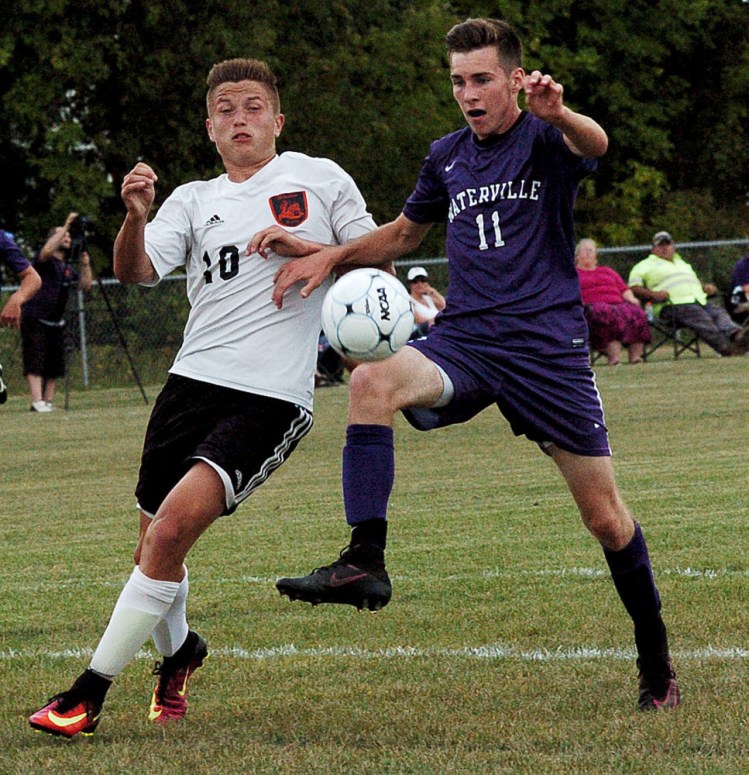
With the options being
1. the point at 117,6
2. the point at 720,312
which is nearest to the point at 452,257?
the point at 720,312

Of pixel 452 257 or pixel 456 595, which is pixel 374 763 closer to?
pixel 452 257

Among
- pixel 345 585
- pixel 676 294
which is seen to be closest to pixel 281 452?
pixel 345 585

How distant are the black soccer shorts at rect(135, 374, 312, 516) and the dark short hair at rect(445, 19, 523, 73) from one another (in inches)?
48.2

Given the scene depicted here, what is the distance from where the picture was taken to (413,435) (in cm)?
1522

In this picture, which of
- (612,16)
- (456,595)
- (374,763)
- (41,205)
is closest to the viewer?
(374,763)

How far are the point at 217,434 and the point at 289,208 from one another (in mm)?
833

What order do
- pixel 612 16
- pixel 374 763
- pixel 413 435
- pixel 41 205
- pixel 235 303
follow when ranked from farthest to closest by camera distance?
pixel 612 16, pixel 41 205, pixel 413 435, pixel 235 303, pixel 374 763

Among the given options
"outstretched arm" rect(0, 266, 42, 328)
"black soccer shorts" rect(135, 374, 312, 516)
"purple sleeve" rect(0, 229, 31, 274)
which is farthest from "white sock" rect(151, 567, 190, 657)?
"purple sleeve" rect(0, 229, 31, 274)

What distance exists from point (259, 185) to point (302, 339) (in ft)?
1.80

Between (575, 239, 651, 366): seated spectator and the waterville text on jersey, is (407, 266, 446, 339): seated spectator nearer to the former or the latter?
(575, 239, 651, 366): seated spectator

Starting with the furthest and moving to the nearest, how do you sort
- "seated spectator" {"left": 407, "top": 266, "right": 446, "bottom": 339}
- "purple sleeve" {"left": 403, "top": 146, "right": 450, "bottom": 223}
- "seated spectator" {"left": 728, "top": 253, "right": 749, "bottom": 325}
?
"seated spectator" {"left": 728, "top": 253, "right": 749, "bottom": 325} → "seated spectator" {"left": 407, "top": 266, "right": 446, "bottom": 339} → "purple sleeve" {"left": 403, "top": 146, "right": 450, "bottom": 223}

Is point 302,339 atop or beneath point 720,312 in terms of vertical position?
atop

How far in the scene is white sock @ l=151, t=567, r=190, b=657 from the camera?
5.34 metres

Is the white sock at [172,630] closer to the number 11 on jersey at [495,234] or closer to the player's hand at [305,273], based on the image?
the player's hand at [305,273]
